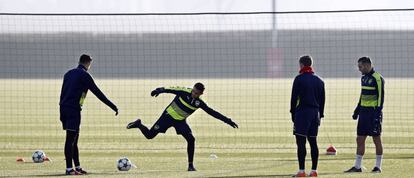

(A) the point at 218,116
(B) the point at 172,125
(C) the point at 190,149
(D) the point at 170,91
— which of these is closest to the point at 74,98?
(D) the point at 170,91

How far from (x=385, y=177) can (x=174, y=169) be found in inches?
138

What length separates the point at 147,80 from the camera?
248 feet

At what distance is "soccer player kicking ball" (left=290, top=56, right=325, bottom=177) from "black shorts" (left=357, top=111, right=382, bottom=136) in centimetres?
119

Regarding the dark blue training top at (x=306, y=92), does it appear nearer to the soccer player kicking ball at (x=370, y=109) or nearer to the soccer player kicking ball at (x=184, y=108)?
the soccer player kicking ball at (x=370, y=109)

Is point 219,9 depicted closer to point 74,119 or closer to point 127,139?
point 127,139

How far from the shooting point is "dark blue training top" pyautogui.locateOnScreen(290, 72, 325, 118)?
1830 cm

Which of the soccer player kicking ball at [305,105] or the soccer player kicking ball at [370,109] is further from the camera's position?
the soccer player kicking ball at [370,109]

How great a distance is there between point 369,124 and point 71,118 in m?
4.65

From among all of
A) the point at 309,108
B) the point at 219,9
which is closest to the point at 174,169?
the point at 309,108

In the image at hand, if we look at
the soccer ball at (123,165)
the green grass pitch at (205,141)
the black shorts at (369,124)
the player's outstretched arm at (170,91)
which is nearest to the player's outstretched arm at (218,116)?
the player's outstretched arm at (170,91)

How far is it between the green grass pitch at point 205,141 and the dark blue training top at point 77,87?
1.13 meters

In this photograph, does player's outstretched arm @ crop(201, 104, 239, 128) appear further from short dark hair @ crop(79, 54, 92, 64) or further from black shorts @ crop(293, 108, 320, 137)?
short dark hair @ crop(79, 54, 92, 64)

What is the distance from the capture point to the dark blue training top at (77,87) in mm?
19062

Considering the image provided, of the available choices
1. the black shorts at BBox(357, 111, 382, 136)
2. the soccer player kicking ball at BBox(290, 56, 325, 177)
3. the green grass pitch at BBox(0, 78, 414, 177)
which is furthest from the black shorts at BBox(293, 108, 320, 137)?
the black shorts at BBox(357, 111, 382, 136)
